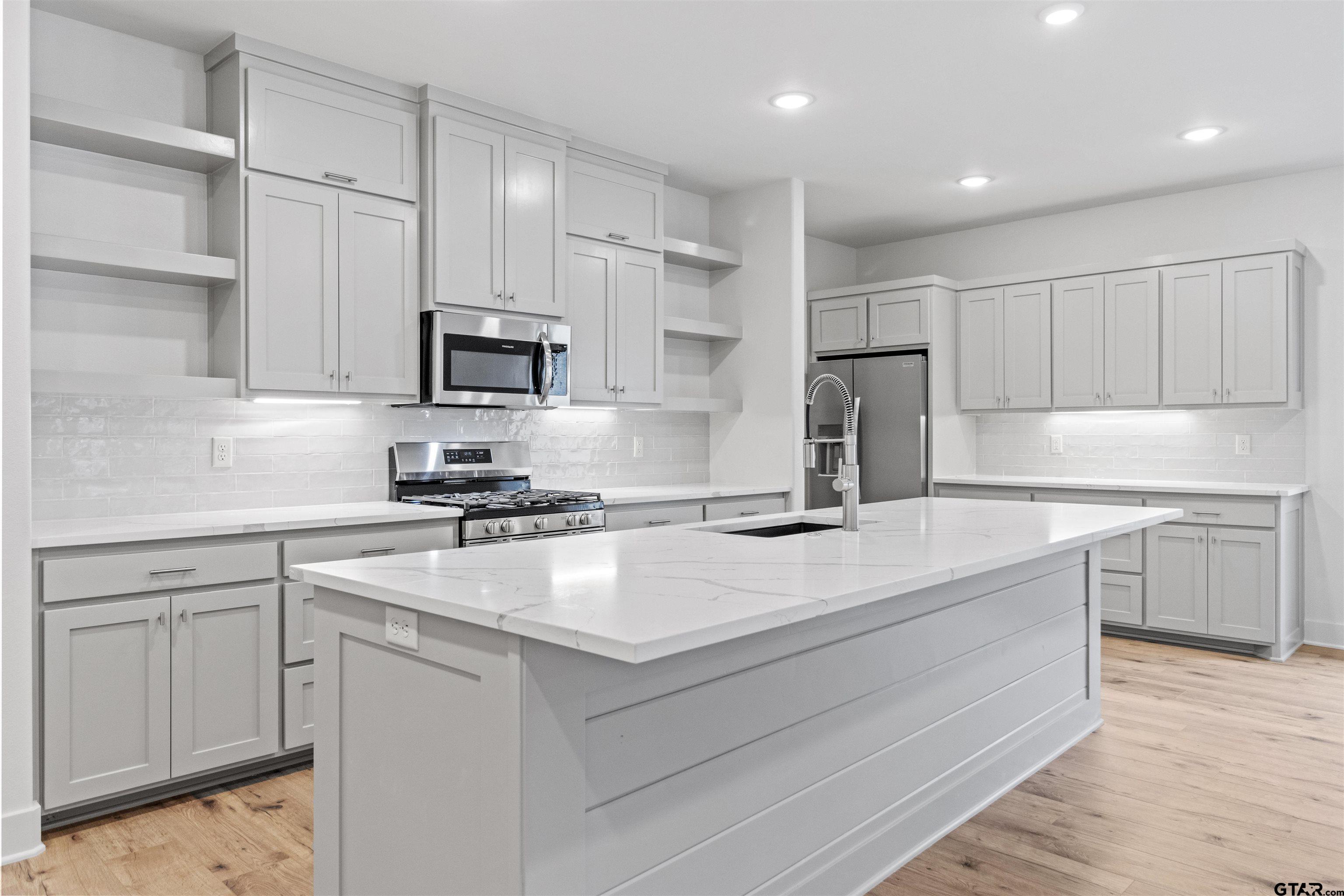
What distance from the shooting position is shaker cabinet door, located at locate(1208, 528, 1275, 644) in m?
4.52

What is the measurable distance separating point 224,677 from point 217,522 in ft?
1.68

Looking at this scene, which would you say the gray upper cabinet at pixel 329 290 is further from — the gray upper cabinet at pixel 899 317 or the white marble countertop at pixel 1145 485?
the white marble countertop at pixel 1145 485

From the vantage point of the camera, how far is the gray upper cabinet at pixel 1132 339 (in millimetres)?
5121

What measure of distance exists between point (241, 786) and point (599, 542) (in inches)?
64.0

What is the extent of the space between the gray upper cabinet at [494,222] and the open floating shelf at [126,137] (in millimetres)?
824

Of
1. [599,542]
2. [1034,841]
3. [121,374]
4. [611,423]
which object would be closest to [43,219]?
[121,374]

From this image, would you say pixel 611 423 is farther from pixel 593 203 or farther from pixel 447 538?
pixel 447 538

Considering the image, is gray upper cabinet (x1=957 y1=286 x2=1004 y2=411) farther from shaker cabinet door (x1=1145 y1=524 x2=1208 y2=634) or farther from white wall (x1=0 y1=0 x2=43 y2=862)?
white wall (x1=0 y1=0 x2=43 y2=862)

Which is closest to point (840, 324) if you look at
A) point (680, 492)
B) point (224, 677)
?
point (680, 492)

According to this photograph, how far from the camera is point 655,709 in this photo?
1.74 m

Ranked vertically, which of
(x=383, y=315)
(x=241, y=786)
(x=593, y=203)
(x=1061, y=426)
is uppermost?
(x=593, y=203)

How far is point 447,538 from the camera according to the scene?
3.50 meters

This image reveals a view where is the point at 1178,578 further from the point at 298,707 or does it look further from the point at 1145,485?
the point at 298,707

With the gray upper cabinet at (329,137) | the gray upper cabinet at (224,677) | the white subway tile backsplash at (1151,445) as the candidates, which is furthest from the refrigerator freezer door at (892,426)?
the gray upper cabinet at (224,677)
